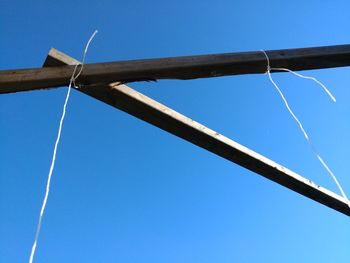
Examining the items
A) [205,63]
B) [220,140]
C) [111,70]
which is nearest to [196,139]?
[220,140]

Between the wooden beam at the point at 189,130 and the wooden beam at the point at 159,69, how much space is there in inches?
2.2

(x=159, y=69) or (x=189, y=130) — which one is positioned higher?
(x=159, y=69)

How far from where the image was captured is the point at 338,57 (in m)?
1.75

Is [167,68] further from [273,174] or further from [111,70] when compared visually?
[273,174]

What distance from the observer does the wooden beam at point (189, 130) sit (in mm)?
1704

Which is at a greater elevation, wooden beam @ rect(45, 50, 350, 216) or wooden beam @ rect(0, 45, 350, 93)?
wooden beam @ rect(0, 45, 350, 93)

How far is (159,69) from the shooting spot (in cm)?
166

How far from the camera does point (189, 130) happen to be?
1.82 meters

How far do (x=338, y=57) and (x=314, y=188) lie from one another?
2.37ft

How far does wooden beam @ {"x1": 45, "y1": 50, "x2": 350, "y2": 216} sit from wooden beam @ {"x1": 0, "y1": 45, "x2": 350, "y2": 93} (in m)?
0.06

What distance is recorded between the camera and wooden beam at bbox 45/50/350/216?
1.70 meters

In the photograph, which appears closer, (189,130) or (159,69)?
(159,69)

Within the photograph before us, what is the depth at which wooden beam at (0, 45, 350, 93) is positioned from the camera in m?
1.66

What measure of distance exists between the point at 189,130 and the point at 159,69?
0.32m
